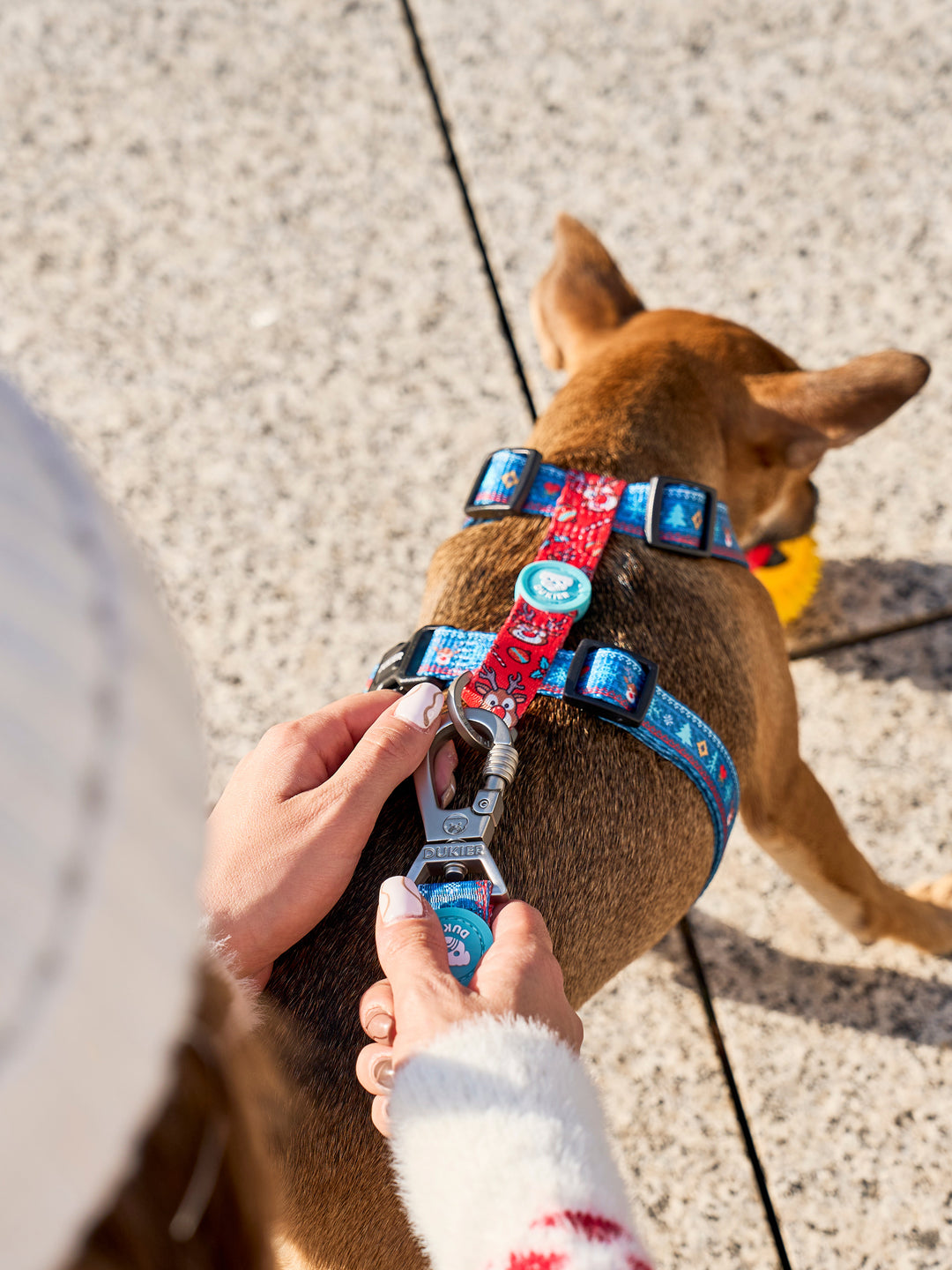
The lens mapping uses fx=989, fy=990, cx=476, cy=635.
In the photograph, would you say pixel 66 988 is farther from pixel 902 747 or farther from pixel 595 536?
pixel 902 747

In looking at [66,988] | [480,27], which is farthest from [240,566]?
[66,988]

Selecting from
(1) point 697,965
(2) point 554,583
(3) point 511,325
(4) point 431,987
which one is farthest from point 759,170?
(4) point 431,987

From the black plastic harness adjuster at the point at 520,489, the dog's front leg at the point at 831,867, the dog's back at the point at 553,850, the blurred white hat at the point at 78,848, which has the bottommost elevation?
the dog's front leg at the point at 831,867

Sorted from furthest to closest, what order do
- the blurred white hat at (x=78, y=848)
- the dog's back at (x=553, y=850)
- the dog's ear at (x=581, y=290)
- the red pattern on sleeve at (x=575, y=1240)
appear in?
1. the dog's ear at (x=581, y=290)
2. the dog's back at (x=553, y=850)
3. the red pattern on sleeve at (x=575, y=1240)
4. the blurred white hat at (x=78, y=848)

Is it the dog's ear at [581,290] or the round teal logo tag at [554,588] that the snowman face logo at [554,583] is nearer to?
the round teal logo tag at [554,588]

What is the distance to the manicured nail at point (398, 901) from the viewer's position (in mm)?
1531

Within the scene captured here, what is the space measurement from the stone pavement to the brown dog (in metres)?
0.40

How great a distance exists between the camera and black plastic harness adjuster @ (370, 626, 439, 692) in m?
1.95

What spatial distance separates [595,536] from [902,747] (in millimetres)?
1402

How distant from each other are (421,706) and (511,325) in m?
2.33

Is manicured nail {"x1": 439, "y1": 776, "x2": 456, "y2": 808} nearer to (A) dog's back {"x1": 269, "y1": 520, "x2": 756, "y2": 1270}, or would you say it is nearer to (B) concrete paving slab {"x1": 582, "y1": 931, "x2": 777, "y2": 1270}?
(A) dog's back {"x1": 269, "y1": 520, "x2": 756, "y2": 1270}

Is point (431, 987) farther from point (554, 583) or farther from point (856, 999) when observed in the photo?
point (856, 999)

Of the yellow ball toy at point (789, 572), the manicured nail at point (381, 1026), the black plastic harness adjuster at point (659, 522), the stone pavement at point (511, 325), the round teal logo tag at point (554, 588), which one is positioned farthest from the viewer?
the yellow ball toy at point (789, 572)

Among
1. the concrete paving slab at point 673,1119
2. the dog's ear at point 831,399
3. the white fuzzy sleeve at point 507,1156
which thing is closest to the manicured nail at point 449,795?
the white fuzzy sleeve at point 507,1156
